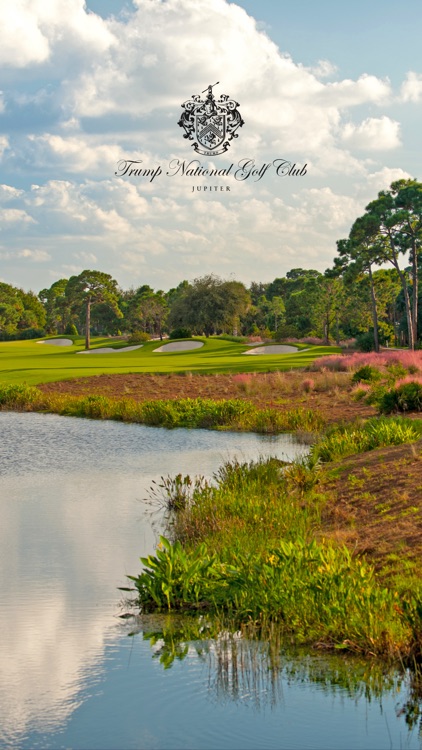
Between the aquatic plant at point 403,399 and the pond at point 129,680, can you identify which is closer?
the pond at point 129,680

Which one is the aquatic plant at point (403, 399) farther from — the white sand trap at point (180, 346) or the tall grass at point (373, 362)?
the white sand trap at point (180, 346)

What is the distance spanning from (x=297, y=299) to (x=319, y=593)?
11151 centimetres

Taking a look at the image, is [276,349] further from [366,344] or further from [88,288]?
[88,288]

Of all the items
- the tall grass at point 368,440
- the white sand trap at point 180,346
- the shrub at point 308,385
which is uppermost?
the white sand trap at point 180,346

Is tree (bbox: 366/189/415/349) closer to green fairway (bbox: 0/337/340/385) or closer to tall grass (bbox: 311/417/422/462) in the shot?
green fairway (bbox: 0/337/340/385)

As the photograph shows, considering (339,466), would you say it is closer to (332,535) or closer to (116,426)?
(332,535)

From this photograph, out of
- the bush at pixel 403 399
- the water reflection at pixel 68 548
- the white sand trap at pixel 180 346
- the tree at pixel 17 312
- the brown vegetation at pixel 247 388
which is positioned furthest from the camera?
A: the tree at pixel 17 312

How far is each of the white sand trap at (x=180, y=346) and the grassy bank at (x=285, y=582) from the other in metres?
65.1

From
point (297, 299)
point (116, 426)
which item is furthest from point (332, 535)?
point (297, 299)

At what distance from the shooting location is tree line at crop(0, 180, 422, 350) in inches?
2884

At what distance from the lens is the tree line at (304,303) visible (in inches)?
2884

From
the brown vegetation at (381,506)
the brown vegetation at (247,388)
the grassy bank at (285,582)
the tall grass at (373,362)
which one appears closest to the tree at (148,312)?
the tall grass at (373,362)

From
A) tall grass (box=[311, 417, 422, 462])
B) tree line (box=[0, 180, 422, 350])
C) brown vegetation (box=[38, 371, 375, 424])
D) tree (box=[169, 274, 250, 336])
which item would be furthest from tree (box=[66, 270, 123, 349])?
tall grass (box=[311, 417, 422, 462])

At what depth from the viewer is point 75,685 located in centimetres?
749
